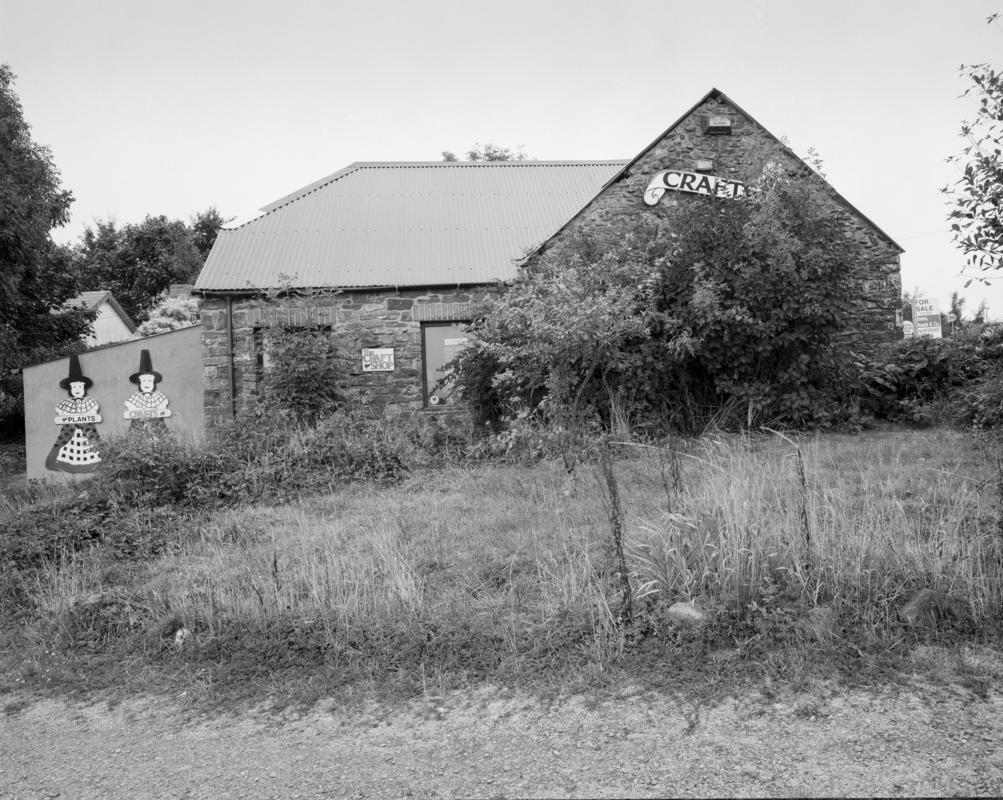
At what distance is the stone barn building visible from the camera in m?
13.6

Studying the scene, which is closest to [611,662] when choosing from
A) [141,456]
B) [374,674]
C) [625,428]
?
[374,674]

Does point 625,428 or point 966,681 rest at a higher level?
point 625,428

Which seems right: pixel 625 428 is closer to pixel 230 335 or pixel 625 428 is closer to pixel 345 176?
pixel 230 335

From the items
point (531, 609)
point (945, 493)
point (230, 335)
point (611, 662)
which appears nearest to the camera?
point (611, 662)

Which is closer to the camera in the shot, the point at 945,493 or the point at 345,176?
the point at 945,493

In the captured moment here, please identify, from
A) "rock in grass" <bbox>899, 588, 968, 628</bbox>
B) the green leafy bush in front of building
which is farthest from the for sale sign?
"rock in grass" <bbox>899, 588, 968, 628</bbox>

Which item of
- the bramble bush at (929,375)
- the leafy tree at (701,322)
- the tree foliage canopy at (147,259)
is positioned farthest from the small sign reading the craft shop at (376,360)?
the tree foliage canopy at (147,259)

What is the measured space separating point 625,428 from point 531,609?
560 cm

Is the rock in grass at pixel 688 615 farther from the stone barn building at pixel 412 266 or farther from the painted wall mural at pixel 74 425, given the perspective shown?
the painted wall mural at pixel 74 425

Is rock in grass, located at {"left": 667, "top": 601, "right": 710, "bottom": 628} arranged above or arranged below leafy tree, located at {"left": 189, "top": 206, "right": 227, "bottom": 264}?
below

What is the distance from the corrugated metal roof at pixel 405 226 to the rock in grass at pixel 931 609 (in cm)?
1002

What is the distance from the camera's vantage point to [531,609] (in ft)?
15.7

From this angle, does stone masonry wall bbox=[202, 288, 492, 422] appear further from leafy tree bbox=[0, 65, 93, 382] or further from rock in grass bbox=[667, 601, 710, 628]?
rock in grass bbox=[667, 601, 710, 628]

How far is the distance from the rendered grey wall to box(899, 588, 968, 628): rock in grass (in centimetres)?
1242
